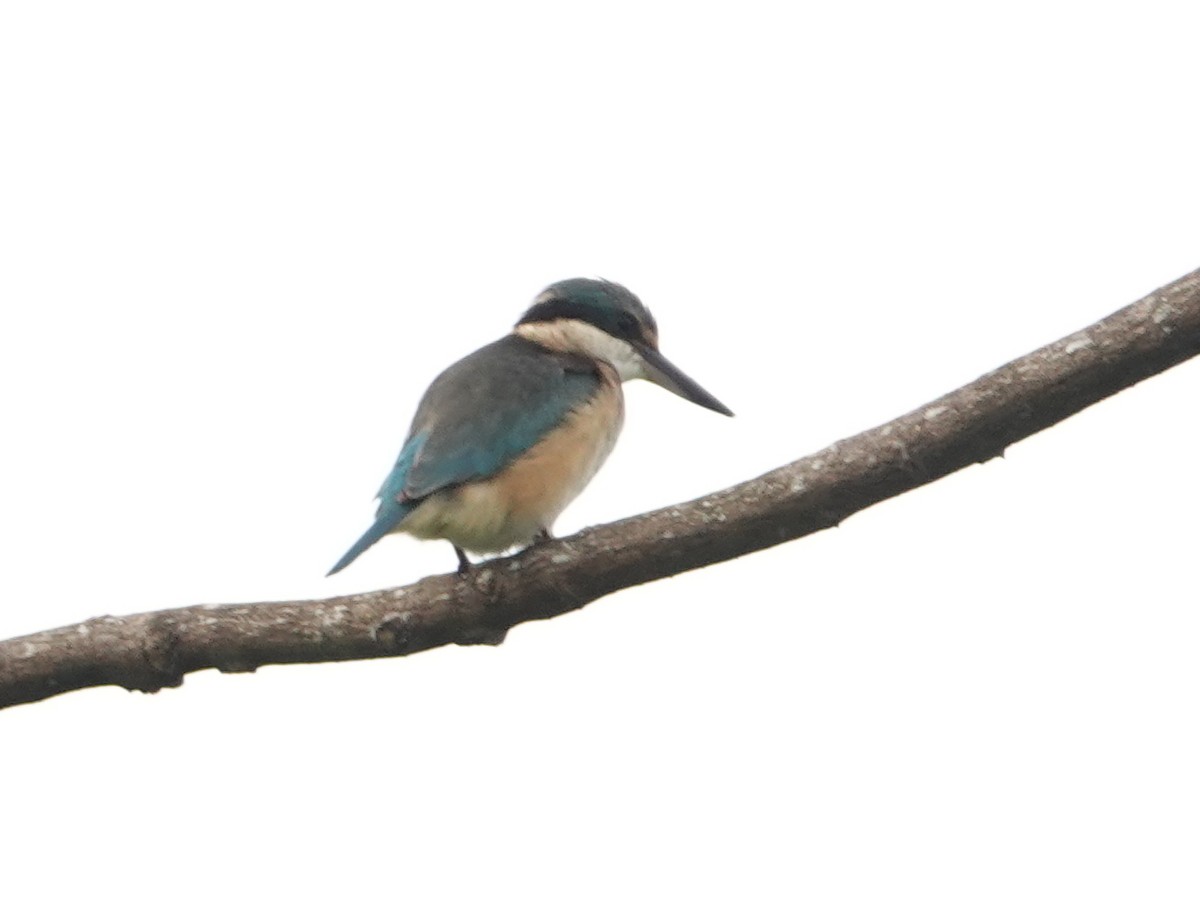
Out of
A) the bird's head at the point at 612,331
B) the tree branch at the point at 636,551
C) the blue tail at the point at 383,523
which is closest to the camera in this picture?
the tree branch at the point at 636,551

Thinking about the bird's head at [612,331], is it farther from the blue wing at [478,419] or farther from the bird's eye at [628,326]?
the blue wing at [478,419]

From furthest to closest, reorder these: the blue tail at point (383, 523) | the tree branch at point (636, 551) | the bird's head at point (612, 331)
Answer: the bird's head at point (612, 331), the blue tail at point (383, 523), the tree branch at point (636, 551)

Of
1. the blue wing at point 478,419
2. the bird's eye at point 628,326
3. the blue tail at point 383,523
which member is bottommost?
the blue tail at point 383,523

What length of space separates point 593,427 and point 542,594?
4.06ft

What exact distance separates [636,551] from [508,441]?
1.15 metres

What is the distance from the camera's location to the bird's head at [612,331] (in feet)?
19.7

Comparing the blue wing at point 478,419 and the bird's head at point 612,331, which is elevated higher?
the bird's head at point 612,331

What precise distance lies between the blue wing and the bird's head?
0.43 metres

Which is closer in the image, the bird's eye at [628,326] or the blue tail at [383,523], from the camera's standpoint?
the blue tail at [383,523]

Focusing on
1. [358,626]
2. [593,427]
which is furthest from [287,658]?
[593,427]

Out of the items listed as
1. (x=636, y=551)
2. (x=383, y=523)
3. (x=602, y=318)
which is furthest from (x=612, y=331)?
(x=636, y=551)

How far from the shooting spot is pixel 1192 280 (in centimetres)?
346

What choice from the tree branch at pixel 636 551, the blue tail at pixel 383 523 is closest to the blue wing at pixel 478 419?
the blue tail at pixel 383 523

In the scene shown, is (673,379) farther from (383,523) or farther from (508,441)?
(383,523)
